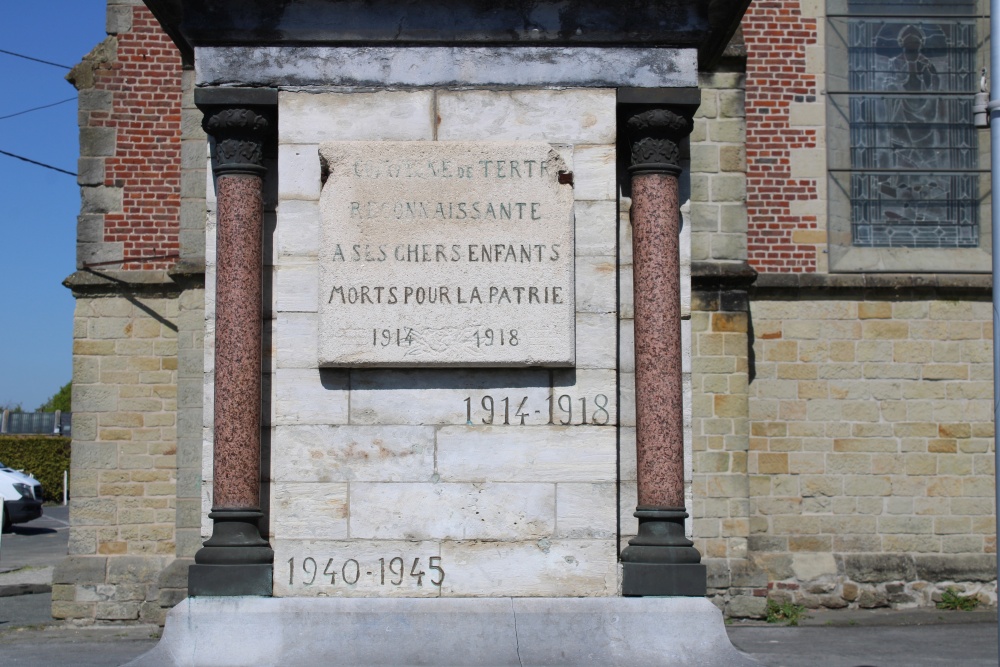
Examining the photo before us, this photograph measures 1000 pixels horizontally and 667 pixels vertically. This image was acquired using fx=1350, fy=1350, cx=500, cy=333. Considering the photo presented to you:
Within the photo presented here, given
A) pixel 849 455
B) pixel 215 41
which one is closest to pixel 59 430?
pixel 849 455

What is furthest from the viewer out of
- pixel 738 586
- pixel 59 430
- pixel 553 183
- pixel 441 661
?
pixel 59 430

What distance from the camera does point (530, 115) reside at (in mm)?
7953

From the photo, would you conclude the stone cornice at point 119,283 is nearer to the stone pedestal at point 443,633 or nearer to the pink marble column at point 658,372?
the stone pedestal at point 443,633

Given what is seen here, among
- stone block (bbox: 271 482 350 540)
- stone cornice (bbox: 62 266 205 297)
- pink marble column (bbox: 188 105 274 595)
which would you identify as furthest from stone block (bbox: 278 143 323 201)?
stone cornice (bbox: 62 266 205 297)

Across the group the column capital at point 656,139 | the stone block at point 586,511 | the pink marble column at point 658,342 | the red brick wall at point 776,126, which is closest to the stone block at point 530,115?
the column capital at point 656,139

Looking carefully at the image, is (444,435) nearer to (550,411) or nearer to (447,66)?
(550,411)

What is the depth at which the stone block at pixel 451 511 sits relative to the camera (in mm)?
7680

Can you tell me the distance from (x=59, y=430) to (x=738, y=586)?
120ft

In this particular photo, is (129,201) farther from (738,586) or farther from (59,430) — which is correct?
(59,430)

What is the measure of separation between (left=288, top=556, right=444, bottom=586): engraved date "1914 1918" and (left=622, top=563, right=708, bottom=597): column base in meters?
1.07

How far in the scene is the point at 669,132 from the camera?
795cm

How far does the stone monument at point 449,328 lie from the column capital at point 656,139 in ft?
0.05

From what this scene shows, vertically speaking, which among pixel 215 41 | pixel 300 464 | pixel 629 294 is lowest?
pixel 300 464

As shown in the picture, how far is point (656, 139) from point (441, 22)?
56.5 inches
